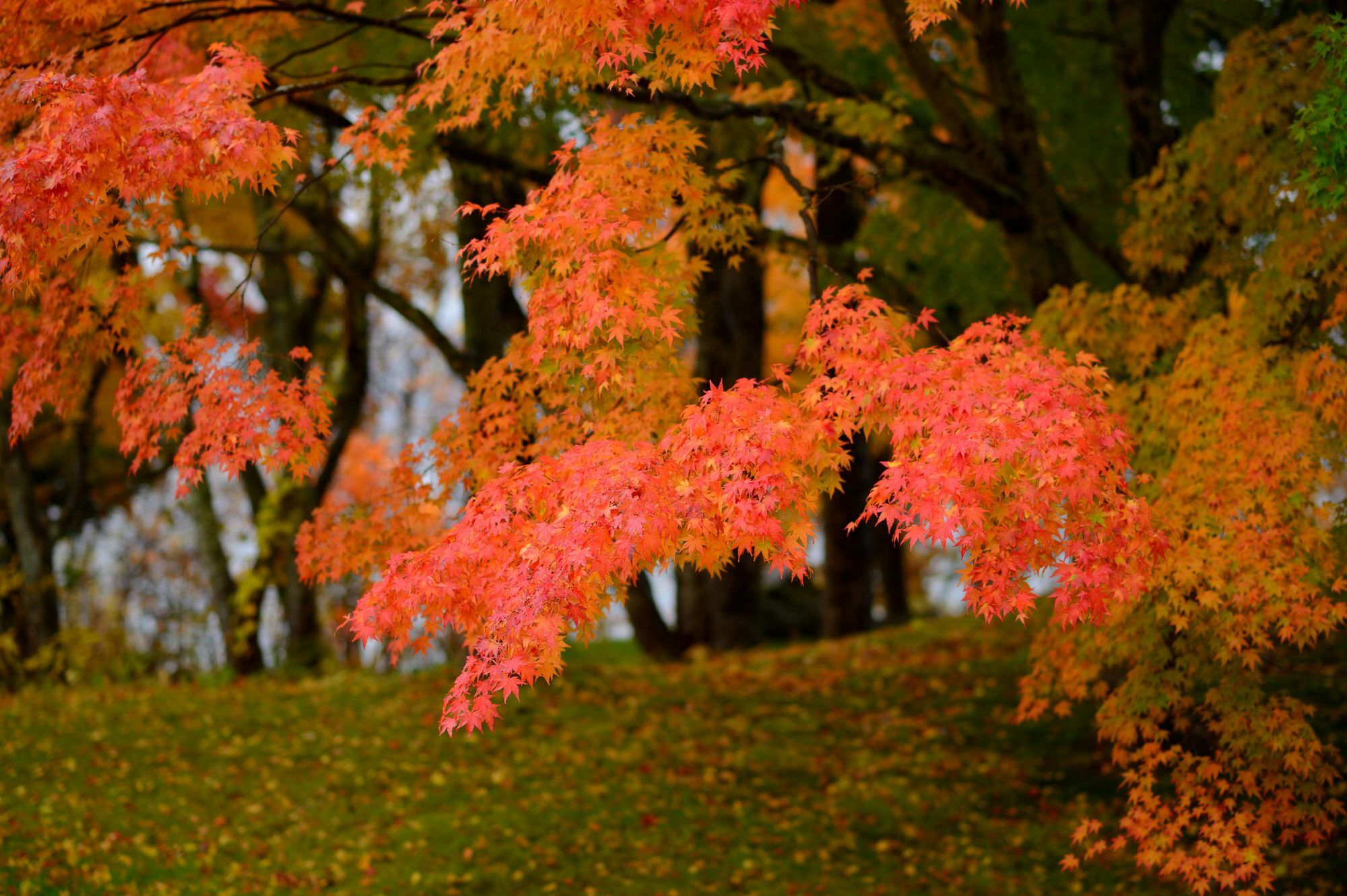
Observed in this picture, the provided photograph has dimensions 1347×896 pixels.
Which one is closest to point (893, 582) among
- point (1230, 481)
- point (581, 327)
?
point (1230, 481)

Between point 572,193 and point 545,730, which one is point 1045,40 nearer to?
point 572,193

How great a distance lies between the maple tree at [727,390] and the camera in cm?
431

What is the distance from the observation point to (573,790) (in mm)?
8727

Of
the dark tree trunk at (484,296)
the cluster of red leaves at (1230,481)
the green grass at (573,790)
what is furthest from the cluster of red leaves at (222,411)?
the dark tree trunk at (484,296)

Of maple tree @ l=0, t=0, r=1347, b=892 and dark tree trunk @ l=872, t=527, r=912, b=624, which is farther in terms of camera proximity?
dark tree trunk @ l=872, t=527, r=912, b=624

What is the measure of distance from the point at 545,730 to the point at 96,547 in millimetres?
13501

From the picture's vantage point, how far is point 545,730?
9.92 meters

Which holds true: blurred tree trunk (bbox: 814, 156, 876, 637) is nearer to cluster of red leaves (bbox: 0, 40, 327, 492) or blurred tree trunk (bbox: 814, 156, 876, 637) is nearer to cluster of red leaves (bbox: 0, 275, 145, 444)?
cluster of red leaves (bbox: 0, 40, 327, 492)

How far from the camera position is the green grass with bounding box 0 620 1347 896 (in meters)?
7.47

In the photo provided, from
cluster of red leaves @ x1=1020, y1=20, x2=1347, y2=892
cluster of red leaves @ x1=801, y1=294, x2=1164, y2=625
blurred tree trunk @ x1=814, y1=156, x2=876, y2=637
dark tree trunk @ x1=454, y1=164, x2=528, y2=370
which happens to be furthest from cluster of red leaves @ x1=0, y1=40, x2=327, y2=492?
blurred tree trunk @ x1=814, y1=156, x2=876, y2=637

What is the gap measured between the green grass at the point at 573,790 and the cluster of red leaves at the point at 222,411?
3.33m

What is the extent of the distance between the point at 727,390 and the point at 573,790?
444 centimetres

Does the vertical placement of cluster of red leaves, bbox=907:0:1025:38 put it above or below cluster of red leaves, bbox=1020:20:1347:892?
above

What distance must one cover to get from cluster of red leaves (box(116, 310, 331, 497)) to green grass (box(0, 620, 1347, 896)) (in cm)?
333
